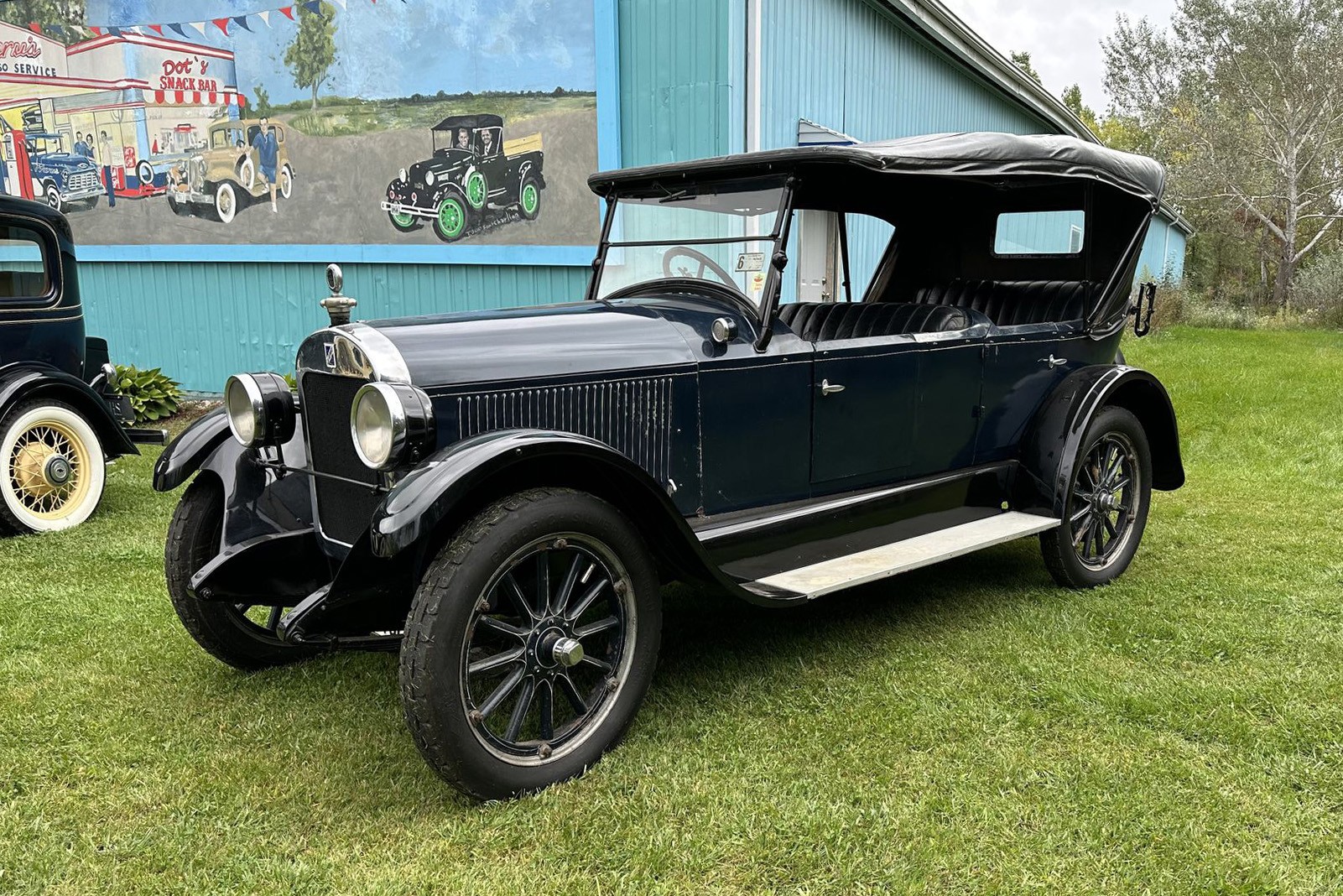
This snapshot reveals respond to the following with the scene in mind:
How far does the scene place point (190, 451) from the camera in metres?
3.56

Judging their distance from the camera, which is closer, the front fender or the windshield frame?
the front fender

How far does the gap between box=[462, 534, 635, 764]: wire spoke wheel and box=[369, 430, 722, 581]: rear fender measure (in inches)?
8.1

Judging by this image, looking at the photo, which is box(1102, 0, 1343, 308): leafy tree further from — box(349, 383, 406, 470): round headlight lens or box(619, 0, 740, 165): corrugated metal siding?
box(349, 383, 406, 470): round headlight lens

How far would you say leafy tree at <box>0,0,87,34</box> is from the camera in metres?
9.73

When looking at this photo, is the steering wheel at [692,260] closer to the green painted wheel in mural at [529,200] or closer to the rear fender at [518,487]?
the rear fender at [518,487]

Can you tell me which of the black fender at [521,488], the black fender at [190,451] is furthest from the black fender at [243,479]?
the black fender at [521,488]

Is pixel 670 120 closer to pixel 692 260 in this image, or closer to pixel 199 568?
pixel 692 260

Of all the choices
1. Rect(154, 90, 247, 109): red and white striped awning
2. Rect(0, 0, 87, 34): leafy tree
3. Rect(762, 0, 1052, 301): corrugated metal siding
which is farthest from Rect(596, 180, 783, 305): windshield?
Rect(0, 0, 87, 34): leafy tree

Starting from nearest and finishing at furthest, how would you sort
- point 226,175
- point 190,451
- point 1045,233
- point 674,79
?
point 190,451 → point 674,79 → point 226,175 → point 1045,233

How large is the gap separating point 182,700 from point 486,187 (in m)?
5.48

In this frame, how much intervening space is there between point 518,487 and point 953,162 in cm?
229

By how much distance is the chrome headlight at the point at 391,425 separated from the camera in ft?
9.27

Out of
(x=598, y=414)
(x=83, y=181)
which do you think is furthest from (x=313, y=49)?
(x=598, y=414)

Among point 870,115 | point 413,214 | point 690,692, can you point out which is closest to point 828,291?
point 870,115
